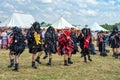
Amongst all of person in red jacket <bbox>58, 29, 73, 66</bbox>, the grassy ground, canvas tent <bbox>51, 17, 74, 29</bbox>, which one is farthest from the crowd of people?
canvas tent <bbox>51, 17, 74, 29</bbox>

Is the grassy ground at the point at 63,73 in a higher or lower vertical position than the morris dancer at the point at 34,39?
lower

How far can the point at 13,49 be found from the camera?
11.2 metres

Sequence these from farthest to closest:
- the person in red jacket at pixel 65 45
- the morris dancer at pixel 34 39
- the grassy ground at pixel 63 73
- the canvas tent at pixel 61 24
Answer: the canvas tent at pixel 61 24
the person in red jacket at pixel 65 45
the morris dancer at pixel 34 39
the grassy ground at pixel 63 73

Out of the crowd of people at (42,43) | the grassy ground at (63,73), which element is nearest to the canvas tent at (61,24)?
the crowd of people at (42,43)

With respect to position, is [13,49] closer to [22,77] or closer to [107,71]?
[22,77]

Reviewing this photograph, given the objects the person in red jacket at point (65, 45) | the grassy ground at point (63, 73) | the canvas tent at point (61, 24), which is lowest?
the grassy ground at point (63, 73)

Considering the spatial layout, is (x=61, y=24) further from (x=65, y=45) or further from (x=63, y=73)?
(x=63, y=73)

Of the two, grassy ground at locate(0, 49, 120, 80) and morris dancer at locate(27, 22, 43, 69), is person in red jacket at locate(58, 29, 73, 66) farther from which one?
morris dancer at locate(27, 22, 43, 69)

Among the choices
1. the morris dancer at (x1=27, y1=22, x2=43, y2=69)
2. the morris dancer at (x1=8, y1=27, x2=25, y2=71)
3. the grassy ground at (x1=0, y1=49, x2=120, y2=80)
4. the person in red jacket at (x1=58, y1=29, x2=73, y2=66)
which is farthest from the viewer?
the person in red jacket at (x1=58, y1=29, x2=73, y2=66)

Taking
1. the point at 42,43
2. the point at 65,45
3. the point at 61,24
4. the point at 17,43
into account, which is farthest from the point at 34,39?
the point at 61,24

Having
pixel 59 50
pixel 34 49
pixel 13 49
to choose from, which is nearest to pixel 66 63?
pixel 59 50

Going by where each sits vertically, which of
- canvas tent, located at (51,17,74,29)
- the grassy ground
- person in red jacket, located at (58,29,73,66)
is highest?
canvas tent, located at (51,17,74,29)

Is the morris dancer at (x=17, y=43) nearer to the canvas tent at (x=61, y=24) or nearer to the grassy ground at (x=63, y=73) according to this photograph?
the grassy ground at (x=63, y=73)

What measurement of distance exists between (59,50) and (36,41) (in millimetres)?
1664
